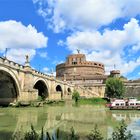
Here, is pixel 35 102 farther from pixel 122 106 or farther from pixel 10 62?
pixel 122 106

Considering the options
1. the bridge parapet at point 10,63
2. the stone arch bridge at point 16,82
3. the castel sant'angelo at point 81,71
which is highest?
the castel sant'angelo at point 81,71

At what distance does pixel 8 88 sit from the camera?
48.2m

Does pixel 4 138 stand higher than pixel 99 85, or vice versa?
pixel 99 85

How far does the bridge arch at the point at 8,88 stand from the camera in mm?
47247

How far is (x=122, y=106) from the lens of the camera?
51875mm

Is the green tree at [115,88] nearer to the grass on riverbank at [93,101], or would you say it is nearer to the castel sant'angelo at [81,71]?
the grass on riverbank at [93,101]

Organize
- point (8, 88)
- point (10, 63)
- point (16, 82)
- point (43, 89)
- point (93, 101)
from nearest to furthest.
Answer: point (10, 63) → point (16, 82) → point (8, 88) → point (43, 89) → point (93, 101)

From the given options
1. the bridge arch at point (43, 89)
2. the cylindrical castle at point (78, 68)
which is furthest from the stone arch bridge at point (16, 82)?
the cylindrical castle at point (78, 68)

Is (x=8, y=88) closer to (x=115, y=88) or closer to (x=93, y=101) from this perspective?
(x=93, y=101)

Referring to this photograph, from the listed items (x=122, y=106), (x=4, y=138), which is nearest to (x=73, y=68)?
(x=122, y=106)

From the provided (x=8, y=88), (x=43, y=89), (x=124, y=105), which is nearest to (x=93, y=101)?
(x=43, y=89)

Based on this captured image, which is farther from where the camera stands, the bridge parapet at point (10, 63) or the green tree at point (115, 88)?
the green tree at point (115, 88)

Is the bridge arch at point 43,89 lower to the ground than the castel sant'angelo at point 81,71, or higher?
lower

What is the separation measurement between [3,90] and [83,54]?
87.4m
